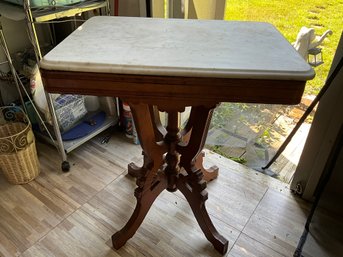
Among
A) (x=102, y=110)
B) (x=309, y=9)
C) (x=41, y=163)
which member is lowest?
(x=41, y=163)

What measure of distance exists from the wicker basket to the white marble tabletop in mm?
842

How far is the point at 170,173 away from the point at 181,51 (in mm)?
618

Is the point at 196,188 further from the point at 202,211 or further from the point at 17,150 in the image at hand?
the point at 17,150

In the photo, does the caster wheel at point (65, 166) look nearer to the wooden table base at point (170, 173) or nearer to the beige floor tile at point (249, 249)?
the wooden table base at point (170, 173)

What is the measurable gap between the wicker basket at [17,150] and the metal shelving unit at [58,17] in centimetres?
16

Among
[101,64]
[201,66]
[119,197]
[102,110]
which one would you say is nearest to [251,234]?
[119,197]

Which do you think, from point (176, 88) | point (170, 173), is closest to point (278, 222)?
point (170, 173)

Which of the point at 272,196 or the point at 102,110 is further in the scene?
the point at 102,110

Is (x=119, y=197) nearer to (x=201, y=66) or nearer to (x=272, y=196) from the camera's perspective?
(x=272, y=196)

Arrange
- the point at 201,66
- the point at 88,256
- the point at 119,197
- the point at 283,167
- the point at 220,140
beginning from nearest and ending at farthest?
1. the point at 201,66
2. the point at 88,256
3. the point at 119,197
4. the point at 283,167
5. the point at 220,140

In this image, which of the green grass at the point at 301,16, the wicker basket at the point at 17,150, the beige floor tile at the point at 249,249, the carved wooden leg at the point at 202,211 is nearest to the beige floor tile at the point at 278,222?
the beige floor tile at the point at 249,249

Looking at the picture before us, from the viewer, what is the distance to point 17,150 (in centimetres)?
154

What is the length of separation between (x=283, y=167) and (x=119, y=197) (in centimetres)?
103

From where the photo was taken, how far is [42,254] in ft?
4.23
